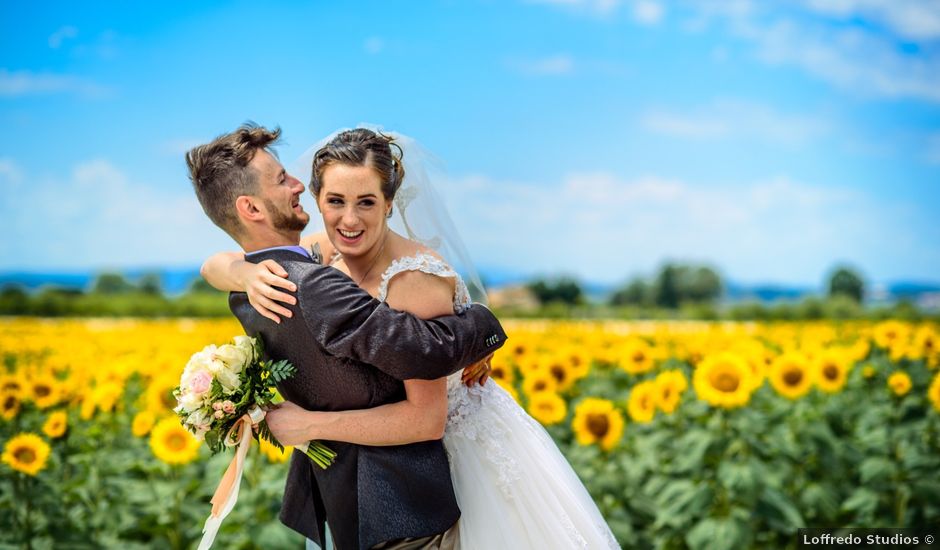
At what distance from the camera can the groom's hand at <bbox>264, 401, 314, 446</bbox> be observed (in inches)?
98.6

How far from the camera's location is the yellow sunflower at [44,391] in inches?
197

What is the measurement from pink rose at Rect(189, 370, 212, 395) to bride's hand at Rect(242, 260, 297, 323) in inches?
9.0

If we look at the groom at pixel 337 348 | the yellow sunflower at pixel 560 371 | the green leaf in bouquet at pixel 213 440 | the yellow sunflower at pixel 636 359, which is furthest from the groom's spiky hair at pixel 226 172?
the yellow sunflower at pixel 636 359

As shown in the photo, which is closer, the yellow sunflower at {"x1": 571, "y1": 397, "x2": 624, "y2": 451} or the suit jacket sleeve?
the suit jacket sleeve

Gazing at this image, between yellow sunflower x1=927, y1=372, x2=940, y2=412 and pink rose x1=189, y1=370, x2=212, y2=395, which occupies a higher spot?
pink rose x1=189, y1=370, x2=212, y2=395

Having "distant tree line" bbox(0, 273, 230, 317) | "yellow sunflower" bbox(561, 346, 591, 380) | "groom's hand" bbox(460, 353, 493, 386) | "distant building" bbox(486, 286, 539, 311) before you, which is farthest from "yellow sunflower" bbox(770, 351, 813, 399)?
"distant tree line" bbox(0, 273, 230, 317)

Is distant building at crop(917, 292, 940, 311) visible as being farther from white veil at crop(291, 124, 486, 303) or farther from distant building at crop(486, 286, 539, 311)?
Answer: white veil at crop(291, 124, 486, 303)

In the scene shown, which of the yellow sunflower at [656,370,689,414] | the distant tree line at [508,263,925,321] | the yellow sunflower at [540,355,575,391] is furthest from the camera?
the distant tree line at [508,263,925,321]

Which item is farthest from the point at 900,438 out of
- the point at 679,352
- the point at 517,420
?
the point at 517,420

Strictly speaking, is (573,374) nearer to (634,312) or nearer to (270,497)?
(270,497)

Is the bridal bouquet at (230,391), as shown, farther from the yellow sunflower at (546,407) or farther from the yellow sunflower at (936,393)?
the yellow sunflower at (936,393)

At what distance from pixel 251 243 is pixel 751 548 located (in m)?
3.86

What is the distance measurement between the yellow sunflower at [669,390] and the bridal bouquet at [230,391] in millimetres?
3185

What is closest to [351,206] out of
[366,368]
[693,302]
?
[366,368]
